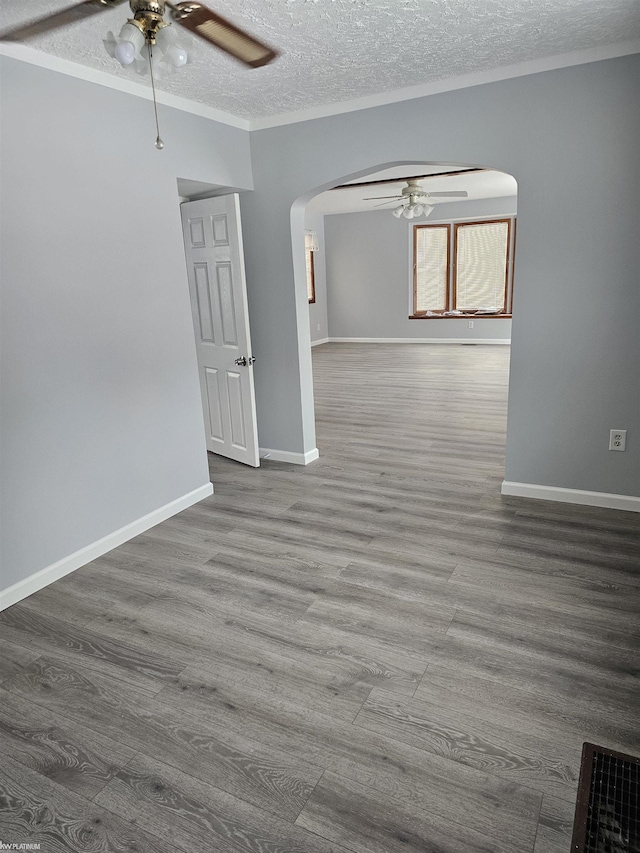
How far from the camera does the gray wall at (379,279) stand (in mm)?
10086

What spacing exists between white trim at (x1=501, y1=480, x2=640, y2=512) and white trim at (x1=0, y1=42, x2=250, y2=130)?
3080mm

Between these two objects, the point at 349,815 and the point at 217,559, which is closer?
the point at 349,815

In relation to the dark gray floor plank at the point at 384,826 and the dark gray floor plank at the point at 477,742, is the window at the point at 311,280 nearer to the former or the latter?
Answer: the dark gray floor plank at the point at 477,742

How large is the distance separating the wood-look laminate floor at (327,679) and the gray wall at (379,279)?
7.24 metres

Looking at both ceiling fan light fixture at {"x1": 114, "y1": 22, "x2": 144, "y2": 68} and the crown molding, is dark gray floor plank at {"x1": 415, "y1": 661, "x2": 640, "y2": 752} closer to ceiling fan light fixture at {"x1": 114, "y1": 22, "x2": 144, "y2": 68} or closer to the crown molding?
ceiling fan light fixture at {"x1": 114, "y1": 22, "x2": 144, "y2": 68}

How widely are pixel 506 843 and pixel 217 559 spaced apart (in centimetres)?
191

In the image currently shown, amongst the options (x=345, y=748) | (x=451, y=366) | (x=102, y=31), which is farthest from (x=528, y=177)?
(x=451, y=366)

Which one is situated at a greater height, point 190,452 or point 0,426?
point 0,426

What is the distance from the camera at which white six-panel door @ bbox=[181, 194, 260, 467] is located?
12.9ft

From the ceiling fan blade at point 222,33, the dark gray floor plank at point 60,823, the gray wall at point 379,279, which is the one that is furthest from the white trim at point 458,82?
the gray wall at point 379,279

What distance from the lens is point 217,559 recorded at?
3.00m

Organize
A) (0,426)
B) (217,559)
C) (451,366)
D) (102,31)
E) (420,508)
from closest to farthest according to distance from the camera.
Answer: (102,31), (0,426), (217,559), (420,508), (451,366)

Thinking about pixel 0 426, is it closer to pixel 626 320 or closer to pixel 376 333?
pixel 626 320

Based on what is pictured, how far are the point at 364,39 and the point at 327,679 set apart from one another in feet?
9.24
